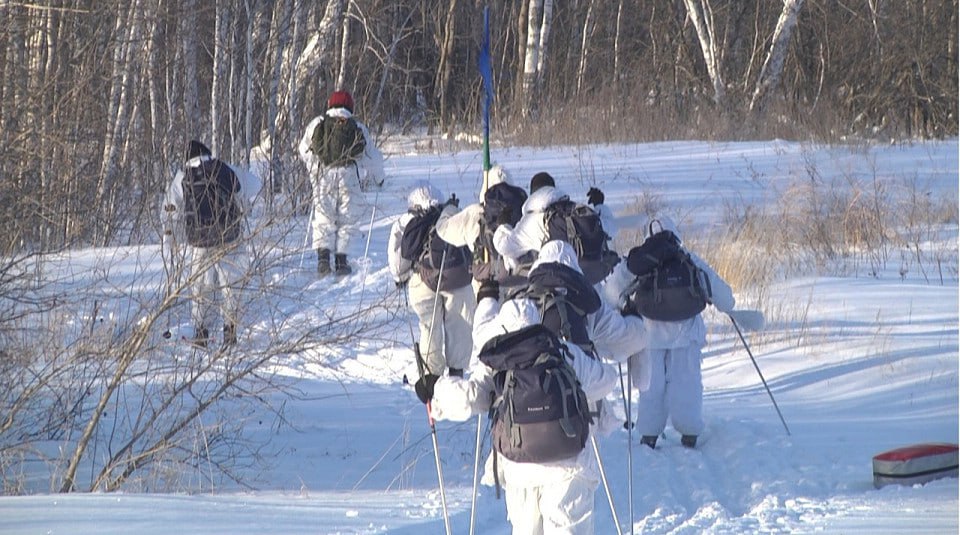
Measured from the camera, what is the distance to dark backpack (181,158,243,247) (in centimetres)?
939

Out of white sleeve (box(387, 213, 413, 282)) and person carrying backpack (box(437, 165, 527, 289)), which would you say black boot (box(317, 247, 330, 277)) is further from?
person carrying backpack (box(437, 165, 527, 289))

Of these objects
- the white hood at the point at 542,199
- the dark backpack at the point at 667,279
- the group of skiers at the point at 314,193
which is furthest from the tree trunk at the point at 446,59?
the dark backpack at the point at 667,279

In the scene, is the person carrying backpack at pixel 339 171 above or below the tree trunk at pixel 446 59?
below

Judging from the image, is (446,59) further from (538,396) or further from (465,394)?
(538,396)

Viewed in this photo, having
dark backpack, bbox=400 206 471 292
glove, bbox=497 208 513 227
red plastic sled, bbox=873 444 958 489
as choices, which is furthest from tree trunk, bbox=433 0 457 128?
red plastic sled, bbox=873 444 958 489

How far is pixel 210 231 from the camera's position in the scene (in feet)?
29.9

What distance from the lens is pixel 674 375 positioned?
872 cm

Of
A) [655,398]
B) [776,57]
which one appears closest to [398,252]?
[655,398]

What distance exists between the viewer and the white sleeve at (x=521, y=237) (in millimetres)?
8773

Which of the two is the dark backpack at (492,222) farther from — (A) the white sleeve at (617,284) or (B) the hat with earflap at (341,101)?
(B) the hat with earflap at (341,101)

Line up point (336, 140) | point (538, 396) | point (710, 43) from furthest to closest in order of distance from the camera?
point (710, 43) < point (336, 140) < point (538, 396)

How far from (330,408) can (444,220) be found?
2.03m

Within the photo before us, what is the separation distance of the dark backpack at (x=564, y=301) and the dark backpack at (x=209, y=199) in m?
3.41

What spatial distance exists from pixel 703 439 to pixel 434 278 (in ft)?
8.29
